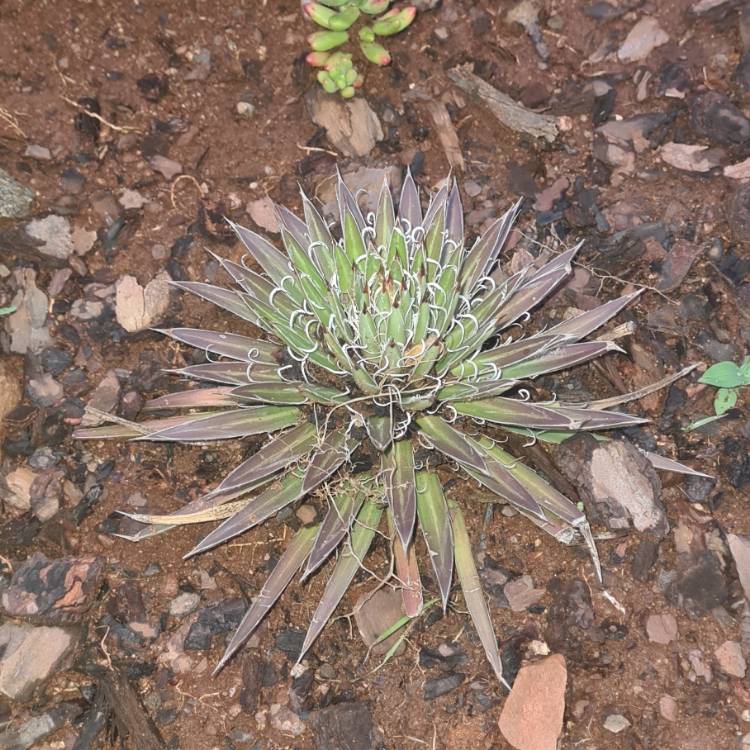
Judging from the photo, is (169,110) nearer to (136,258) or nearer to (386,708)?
(136,258)

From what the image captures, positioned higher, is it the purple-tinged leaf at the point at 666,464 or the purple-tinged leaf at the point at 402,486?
the purple-tinged leaf at the point at 402,486

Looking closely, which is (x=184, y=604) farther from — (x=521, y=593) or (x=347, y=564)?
(x=521, y=593)

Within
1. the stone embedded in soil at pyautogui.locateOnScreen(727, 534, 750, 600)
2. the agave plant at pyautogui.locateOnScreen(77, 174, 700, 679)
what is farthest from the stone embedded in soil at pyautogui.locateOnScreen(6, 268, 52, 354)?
the stone embedded in soil at pyautogui.locateOnScreen(727, 534, 750, 600)

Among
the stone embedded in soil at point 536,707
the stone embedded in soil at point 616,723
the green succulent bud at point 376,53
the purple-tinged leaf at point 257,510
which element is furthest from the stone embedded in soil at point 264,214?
the stone embedded in soil at point 616,723

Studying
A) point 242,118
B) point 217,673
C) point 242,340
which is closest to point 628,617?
point 217,673

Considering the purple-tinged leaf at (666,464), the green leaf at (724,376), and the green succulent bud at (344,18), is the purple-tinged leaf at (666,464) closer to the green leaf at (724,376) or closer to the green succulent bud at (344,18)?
the green leaf at (724,376)

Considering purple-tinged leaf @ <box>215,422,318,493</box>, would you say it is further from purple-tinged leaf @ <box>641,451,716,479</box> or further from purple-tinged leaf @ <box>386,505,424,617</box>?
purple-tinged leaf @ <box>641,451,716,479</box>

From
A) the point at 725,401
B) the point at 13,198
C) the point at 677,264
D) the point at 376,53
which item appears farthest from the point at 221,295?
the point at 725,401
